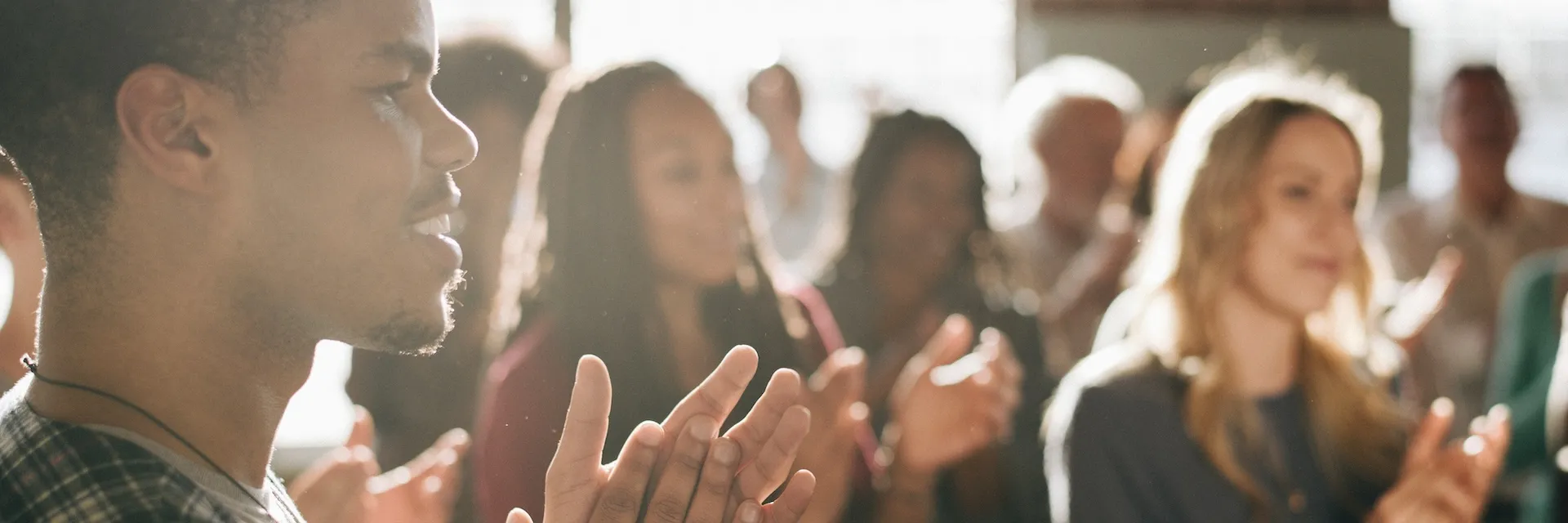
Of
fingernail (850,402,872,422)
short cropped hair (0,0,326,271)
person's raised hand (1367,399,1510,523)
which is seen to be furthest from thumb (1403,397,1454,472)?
short cropped hair (0,0,326,271)

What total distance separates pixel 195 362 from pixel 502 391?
1.05 ft

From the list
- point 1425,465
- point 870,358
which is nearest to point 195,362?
point 870,358

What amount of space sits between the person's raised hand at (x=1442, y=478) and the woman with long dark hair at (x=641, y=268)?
45cm

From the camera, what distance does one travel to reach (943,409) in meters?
1.16

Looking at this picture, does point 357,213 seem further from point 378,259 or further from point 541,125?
point 541,125

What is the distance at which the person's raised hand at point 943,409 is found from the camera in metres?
1.16

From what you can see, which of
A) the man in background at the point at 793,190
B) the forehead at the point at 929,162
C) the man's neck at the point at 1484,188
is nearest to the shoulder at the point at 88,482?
the man in background at the point at 793,190

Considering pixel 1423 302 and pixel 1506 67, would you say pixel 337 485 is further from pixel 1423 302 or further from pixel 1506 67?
pixel 1506 67

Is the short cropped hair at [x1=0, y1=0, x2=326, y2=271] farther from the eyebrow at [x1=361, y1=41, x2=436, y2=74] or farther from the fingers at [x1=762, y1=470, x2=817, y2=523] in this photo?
the fingers at [x1=762, y1=470, x2=817, y2=523]

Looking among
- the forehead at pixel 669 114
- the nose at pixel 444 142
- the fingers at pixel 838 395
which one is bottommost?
the fingers at pixel 838 395

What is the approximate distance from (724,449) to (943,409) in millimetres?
599

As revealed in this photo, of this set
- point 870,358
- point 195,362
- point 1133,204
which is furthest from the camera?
point 1133,204

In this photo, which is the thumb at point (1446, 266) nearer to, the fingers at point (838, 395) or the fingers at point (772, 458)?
the fingers at point (838, 395)

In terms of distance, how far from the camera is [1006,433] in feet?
4.55
